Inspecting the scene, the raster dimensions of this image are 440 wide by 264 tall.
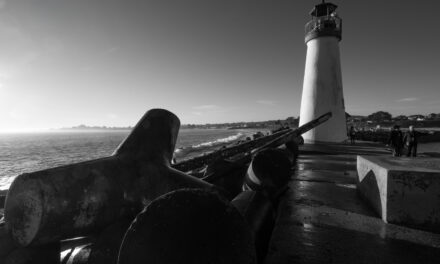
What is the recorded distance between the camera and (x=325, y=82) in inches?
620

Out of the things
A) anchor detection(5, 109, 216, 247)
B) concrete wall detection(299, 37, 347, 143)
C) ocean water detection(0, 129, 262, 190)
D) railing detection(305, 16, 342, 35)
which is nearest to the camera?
anchor detection(5, 109, 216, 247)

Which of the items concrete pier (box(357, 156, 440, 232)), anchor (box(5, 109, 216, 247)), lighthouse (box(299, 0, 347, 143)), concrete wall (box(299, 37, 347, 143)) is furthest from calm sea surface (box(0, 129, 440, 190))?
concrete pier (box(357, 156, 440, 232))

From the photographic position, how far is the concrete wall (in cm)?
1572

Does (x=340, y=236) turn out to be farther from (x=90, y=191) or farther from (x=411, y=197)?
(x=90, y=191)

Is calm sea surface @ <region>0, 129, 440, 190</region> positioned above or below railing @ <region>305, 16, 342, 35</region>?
below

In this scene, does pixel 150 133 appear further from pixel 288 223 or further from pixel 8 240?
pixel 288 223

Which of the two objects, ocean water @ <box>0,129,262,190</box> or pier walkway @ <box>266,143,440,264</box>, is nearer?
pier walkway @ <box>266,143,440,264</box>

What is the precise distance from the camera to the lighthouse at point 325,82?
619 inches

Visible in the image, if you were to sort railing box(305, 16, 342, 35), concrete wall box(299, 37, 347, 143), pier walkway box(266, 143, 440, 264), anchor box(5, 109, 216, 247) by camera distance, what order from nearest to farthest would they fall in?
anchor box(5, 109, 216, 247), pier walkway box(266, 143, 440, 264), concrete wall box(299, 37, 347, 143), railing box(305, 16, 342, 35)

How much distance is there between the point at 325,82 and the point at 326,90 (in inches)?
20.7

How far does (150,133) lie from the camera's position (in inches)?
131

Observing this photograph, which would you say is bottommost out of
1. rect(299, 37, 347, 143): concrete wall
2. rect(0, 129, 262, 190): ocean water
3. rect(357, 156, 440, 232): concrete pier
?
rect(0, 129, 262, 190): ocean water

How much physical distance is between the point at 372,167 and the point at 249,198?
235 centimetres

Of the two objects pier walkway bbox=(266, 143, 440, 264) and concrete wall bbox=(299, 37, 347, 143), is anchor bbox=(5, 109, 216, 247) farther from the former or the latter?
concrete wall bbox=(299, 37, 347, 143)
